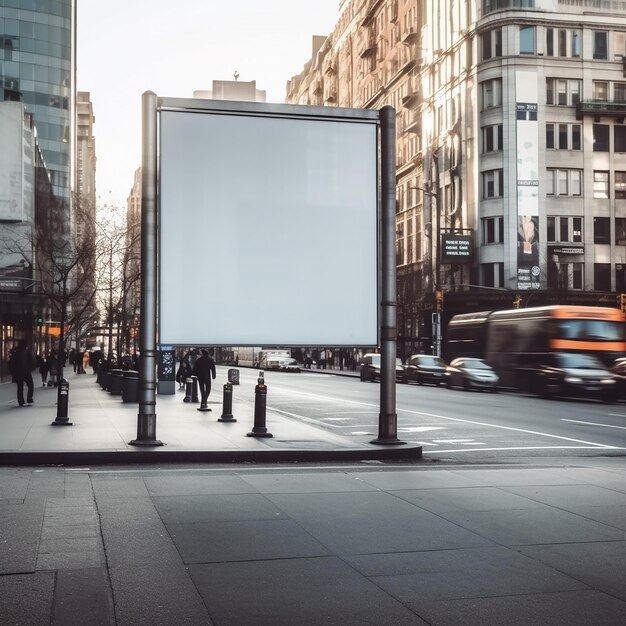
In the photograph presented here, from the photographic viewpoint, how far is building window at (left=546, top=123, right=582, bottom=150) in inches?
2709

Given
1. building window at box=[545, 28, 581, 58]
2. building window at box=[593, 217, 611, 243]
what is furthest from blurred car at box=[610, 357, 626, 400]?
building window at box=[545, 28, 581, 58]

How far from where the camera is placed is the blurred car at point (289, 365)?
7331 centimetres

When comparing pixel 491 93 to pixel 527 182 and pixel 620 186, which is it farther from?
pixel 620 186

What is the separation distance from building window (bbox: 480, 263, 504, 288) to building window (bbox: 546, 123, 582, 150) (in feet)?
33.5

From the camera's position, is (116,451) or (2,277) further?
(2,277)

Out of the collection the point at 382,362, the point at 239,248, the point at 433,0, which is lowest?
the point at 382,362

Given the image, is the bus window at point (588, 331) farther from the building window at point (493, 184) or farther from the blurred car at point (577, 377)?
the building window at point (493, 184)

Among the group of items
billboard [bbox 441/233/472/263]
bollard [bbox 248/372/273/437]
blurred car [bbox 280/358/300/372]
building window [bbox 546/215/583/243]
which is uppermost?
building window [bbox 546/215/583/243]

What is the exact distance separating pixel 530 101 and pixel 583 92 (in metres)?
4.66

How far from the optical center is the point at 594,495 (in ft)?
33.0

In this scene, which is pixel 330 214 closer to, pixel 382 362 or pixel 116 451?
pixel 382 362

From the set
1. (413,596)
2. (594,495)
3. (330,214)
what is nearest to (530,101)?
(330,214)

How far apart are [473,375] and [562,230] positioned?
32260mm

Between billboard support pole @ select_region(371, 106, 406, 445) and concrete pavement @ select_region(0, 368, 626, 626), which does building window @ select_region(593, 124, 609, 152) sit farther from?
concrete pavement @ select_region(0, 368, 626, 626)
